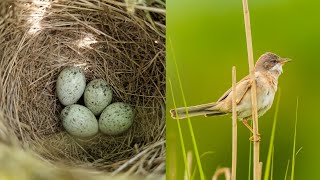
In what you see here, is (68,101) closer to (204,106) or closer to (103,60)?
(103,60)

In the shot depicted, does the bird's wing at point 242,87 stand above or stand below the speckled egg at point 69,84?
below

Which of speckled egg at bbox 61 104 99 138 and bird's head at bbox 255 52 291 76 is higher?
bird's head at bbox 255 52 291 76

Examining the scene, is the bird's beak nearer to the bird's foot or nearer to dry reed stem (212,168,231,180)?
the bird's foot

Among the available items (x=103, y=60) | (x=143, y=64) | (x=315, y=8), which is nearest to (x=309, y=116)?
(x=315, y=8)

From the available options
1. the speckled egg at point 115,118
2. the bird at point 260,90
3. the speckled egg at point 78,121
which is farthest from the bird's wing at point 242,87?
the speckled egg at point 78,121

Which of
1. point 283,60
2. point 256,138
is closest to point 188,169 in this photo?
point 256,138

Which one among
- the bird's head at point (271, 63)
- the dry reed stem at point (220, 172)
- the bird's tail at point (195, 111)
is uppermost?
the bird's head at point (271, 63)

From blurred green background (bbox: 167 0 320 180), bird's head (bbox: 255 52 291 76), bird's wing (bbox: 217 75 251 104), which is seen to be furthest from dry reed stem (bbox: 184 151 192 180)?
bird's head (bbox: 255 52 291 76)

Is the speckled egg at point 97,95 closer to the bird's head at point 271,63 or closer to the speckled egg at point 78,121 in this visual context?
the speckled egg at point 78,121
